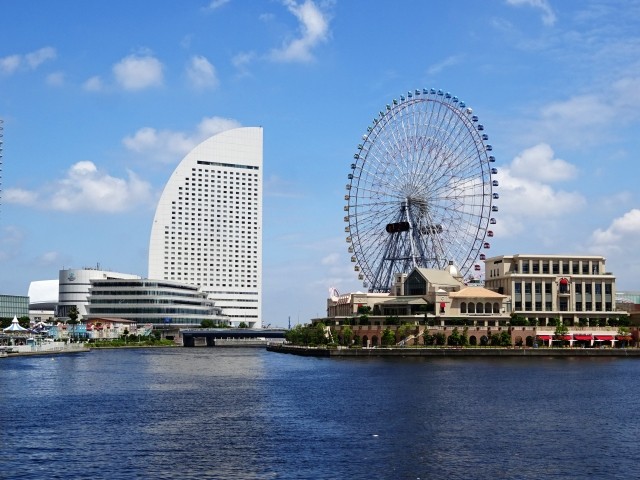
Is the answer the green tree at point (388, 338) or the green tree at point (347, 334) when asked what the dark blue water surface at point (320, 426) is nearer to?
the green tree at point (388, 338)

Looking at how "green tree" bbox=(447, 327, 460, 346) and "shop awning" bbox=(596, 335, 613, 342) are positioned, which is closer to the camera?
"green tree" bbox=(447, 327, 460, 346)

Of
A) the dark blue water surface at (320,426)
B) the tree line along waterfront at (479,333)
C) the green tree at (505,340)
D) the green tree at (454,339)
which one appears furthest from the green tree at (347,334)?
the dark blue water surface at (320,426)

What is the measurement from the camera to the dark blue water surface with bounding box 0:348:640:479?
55500 millimetres

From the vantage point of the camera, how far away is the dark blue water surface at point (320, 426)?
2185 inches

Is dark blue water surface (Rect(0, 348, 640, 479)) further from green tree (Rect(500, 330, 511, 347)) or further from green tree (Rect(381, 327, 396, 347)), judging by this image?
green tree (Rect(381, 327, 396, 347))

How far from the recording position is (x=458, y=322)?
192 meters

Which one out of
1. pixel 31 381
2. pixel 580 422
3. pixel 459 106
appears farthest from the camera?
pixel 459 106

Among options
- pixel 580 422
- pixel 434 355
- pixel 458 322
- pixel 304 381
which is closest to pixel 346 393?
pixel 304 381

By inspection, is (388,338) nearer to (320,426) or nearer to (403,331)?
(403,331)

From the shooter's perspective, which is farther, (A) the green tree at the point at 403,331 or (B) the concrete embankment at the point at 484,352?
(A) the green tree at the point at 403,331

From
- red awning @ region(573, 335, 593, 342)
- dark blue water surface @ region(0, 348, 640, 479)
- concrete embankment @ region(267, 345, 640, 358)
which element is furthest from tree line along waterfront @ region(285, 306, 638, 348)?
dark blue water surface @ region(0, 348, 640, 479)

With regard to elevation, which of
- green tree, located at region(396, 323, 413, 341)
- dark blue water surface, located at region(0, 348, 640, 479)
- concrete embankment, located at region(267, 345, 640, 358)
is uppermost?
green tree, located at region(396, 323, 413, 341)

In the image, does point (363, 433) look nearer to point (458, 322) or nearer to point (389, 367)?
point (389, 367)

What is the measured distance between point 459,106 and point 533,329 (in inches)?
2058
